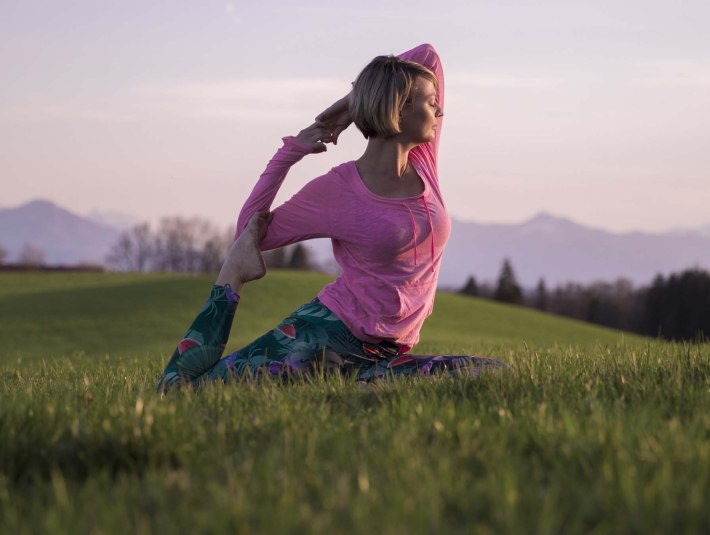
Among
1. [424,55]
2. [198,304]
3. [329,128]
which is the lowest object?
[198,304]

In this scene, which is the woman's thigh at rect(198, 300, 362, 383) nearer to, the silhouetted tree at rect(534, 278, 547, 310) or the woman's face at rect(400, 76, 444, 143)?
the woman's face at rect(400, 76, 444, 143)

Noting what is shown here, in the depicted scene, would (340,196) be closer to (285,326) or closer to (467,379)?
(285,326)

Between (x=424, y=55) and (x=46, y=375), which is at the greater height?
(x=424, y=55)

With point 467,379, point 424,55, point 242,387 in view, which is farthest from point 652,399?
point 424,55

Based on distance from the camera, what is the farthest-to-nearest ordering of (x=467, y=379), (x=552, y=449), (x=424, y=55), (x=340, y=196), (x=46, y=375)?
(x=46, y=375), (x=424, y=55), (x=340, y=196), (x=467, y=379), (x=552, y=449)

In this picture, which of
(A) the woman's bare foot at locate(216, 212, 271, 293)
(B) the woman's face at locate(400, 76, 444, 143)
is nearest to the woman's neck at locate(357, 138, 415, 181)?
(B) the woman's face at locate(400, 76, 444, 143)

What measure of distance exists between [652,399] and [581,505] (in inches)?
65.9

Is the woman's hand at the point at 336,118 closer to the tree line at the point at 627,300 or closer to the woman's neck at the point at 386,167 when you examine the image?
the woman's neck at the point at 386,167

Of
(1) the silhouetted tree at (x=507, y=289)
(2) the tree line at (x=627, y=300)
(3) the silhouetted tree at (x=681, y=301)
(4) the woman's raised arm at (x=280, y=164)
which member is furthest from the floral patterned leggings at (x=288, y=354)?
(1) the silhouetted tree at (x=507, y=289)

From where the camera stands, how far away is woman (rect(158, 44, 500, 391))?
5457 mm

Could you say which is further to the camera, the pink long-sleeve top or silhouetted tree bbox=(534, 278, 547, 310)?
silhouetted tree bbox=(534, 278, 547, 310)

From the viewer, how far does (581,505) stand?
262 centimetres

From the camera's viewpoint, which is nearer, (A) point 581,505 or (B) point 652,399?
(A) point 581,505

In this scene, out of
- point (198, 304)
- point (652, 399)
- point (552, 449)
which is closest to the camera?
point (552, 449)
